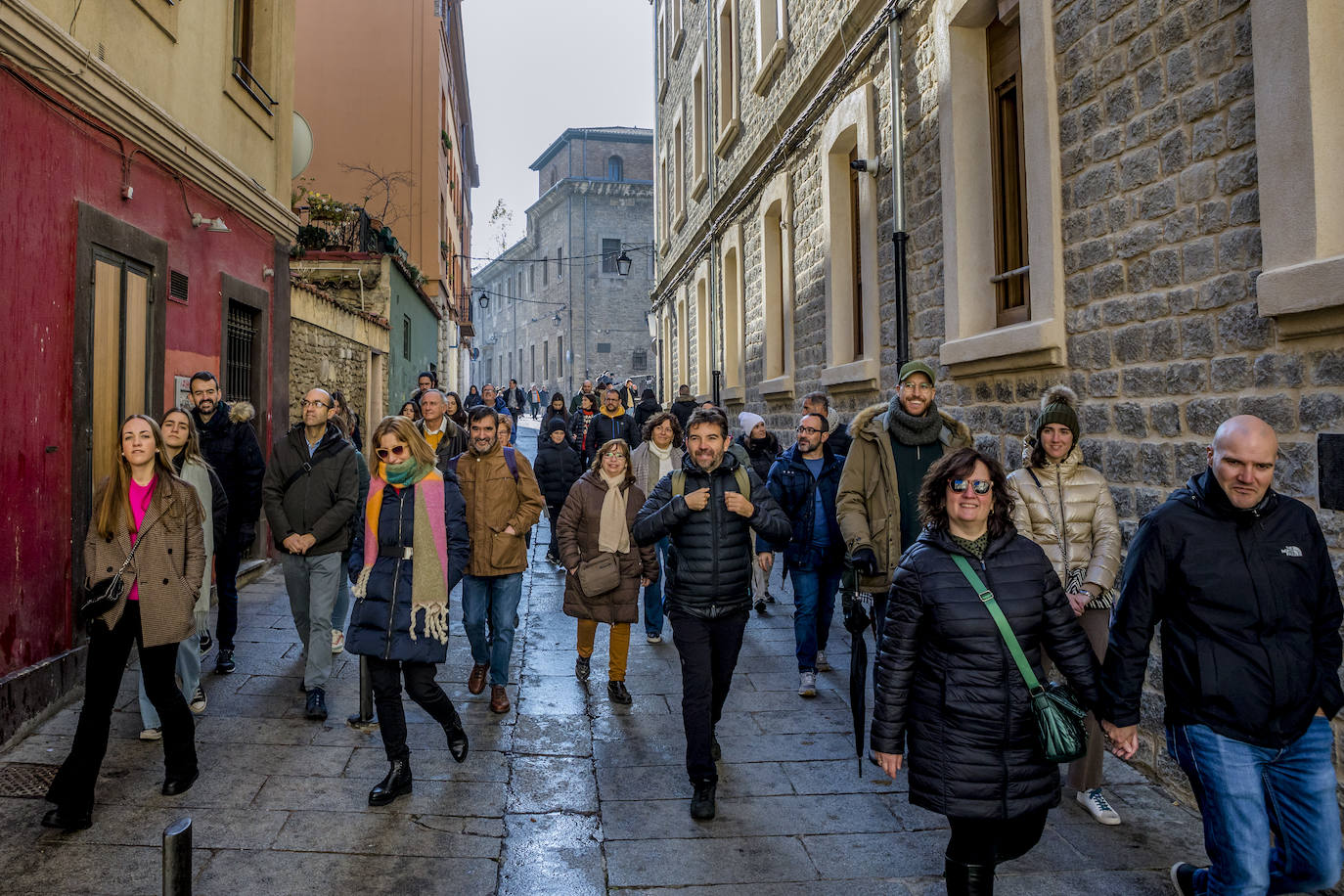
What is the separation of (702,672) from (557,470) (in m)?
5.15

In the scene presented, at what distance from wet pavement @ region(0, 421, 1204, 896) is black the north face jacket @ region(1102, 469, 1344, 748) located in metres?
1.07

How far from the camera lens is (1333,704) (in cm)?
281

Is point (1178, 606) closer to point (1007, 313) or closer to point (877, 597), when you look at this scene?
point (877, 597)

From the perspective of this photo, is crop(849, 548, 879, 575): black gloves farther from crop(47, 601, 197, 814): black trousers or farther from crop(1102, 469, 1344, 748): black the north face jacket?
crop(47, 601, 197, 814): black trousers

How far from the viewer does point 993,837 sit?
295 centimetres

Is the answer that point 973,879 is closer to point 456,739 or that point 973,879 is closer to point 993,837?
point 993,837

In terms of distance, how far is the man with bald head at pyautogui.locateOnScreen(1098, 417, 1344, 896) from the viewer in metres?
2.80

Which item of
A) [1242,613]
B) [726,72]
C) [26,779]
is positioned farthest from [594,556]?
[726,72]

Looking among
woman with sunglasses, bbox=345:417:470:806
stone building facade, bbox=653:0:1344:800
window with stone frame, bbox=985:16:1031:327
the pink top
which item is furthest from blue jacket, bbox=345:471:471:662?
window with stone frame, bbox=985:16:1031:327

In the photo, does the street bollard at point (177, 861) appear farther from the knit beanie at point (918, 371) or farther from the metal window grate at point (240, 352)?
the metal window grate at point (240, 352)

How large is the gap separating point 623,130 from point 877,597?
43.9 metres

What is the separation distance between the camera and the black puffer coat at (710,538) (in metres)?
4.50

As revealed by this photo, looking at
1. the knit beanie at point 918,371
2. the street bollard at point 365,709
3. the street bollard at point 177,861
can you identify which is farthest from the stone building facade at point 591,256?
the street bollard at point 177,861

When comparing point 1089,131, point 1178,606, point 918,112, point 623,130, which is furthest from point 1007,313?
point 623,130
